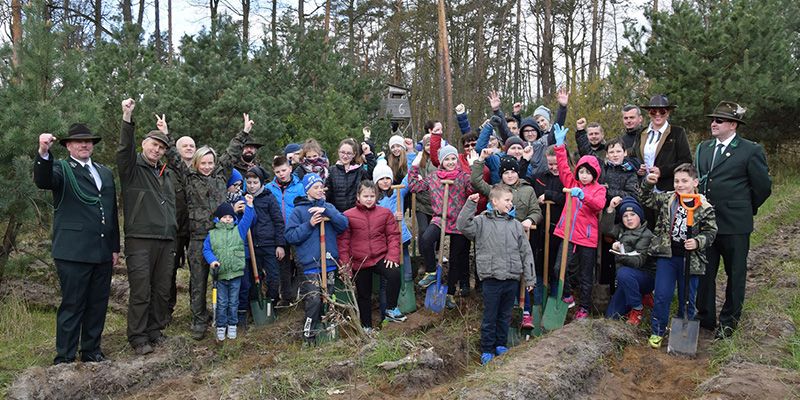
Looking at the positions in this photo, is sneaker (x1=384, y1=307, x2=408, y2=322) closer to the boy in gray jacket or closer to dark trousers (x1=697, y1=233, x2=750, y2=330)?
the boy in gray jacket

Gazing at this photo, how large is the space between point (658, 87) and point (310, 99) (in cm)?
862

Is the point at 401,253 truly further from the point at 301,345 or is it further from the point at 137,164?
the point at 137,164

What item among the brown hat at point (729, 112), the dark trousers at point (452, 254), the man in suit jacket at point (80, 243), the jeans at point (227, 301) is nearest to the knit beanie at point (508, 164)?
the dark trousers at point (452, 254)

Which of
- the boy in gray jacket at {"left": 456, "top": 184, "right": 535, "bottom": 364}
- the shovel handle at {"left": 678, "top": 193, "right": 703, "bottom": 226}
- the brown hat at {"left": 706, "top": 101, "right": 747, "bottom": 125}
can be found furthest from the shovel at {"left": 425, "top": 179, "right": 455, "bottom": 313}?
the brown hat at {"left": 706, "top": 101, "right": 747, "bottom": 125}

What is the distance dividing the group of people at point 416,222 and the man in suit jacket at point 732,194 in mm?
13

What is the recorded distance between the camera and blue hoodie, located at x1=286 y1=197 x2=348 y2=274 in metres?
5.78

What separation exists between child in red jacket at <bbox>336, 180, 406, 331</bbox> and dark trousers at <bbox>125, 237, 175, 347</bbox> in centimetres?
165

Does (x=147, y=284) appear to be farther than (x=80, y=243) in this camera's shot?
Yes

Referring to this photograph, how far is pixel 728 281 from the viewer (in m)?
5.50

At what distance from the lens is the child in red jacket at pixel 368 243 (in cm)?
598

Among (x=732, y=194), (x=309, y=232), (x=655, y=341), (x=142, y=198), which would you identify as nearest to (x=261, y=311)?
(x=309, y=232)

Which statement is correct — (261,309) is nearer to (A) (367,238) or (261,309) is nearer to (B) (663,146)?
(A) (367,238)

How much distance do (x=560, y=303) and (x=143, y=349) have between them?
3.99 m

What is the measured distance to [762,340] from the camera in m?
5.09
